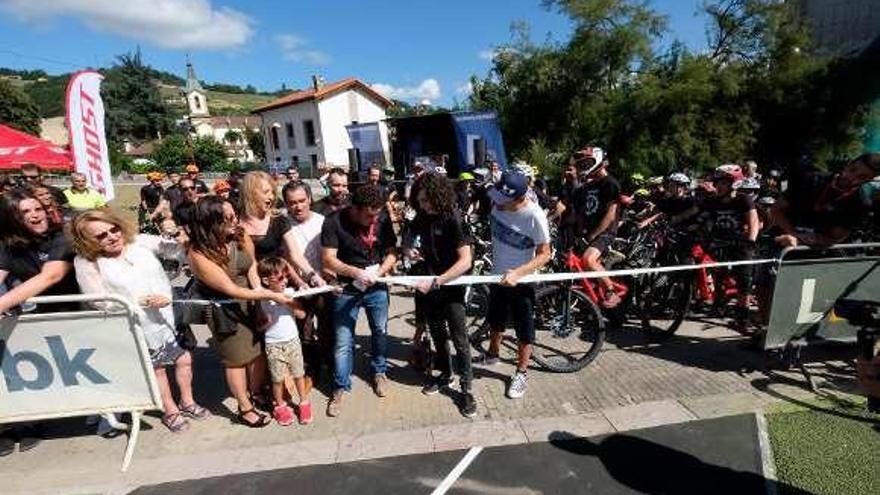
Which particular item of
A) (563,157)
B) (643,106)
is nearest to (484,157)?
(563,157)

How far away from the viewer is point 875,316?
244cm

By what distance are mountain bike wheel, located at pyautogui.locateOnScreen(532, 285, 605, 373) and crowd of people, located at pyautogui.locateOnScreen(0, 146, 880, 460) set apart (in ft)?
1.76

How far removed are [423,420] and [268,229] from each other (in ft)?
6.44

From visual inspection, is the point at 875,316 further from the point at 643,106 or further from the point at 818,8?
the point at 818,8

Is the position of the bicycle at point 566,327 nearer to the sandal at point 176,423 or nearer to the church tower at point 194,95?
the sandal at point 176,423

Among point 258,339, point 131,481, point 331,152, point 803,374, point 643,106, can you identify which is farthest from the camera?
point 331,152

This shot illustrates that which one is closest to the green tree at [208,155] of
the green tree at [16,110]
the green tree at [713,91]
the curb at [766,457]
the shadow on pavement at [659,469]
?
the green tree at [16,110]

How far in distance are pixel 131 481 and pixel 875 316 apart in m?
4.47

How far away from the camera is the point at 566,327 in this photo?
4.96 m

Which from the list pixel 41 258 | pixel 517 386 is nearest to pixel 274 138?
pixel 41 258

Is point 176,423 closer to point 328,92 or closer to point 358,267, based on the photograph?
point 358,267

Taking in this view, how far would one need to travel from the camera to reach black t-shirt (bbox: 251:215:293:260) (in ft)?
13.7

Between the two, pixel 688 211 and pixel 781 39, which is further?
pixel 781 39

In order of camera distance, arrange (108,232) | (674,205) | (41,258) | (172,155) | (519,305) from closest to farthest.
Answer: (108,232)
(41,258)
(519,305)
(674,205)
(172,155)
